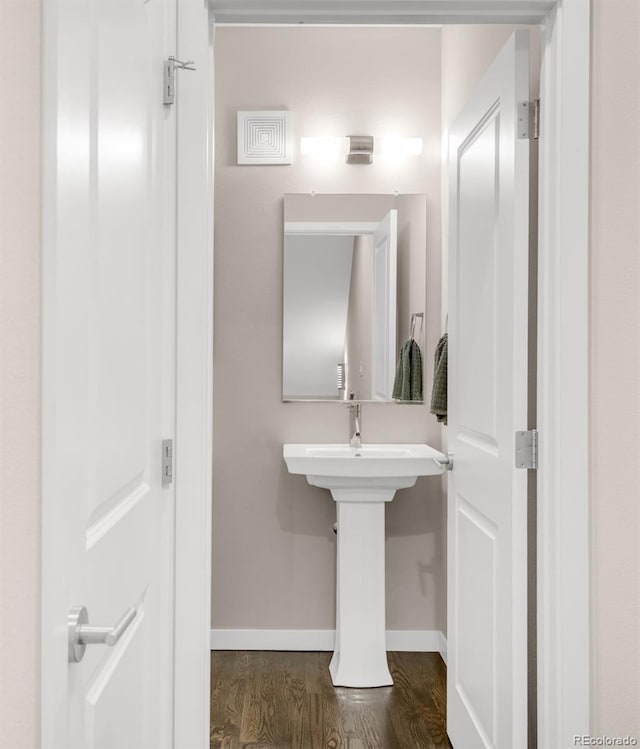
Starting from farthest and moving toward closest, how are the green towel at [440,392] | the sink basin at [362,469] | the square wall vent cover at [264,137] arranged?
the square wall vent cover at [264,137], the sink basin at [362,469], the green towel at [440,392]

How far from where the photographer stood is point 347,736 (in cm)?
243

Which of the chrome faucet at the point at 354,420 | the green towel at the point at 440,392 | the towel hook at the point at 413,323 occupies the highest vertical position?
the towel hook at the point at 413,323

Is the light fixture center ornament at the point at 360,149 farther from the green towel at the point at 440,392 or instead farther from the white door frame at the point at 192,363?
the white door frame at the point at 192,363

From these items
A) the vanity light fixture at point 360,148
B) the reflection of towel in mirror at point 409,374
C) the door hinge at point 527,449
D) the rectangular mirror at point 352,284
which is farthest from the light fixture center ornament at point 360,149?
the door hinge at point 527,449

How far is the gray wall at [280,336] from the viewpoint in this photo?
321 cm

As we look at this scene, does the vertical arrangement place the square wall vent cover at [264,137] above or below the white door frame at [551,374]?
above

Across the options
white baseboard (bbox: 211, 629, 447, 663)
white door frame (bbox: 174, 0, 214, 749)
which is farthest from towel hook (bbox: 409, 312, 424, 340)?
white door frame (bbox: 174, 0, 214, 749)

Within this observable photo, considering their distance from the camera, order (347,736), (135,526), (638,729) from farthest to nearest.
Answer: (347,736)
(638,729)
(135,526)

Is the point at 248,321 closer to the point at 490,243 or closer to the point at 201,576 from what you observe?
the point at 490,243

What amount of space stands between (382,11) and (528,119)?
41cm

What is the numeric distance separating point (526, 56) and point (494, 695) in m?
1.57

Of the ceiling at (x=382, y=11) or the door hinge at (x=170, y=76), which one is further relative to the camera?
the ceiling at (x=382, y=11)

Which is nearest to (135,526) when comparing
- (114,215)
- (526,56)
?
(114,215)

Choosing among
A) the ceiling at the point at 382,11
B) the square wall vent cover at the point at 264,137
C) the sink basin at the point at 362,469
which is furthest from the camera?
the square wall vent cover at the point at 264,137
